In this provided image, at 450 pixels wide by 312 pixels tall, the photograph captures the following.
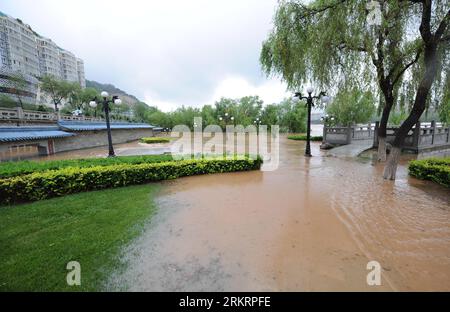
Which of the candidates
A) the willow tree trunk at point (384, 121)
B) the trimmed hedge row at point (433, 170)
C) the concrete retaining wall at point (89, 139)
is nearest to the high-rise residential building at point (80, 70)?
the concrete retaining wall at point (89, 139)

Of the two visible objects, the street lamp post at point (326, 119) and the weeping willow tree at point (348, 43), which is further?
the street lamp post at point (326, 119)

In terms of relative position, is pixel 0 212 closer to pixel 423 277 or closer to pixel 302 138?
pixel 423 277

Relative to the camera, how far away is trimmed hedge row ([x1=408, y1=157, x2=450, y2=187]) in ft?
18.9

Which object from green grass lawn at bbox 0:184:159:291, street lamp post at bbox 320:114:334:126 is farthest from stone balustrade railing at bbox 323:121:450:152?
green grass lawn at bbox 0:184:159:291

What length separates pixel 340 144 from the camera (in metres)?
14.6

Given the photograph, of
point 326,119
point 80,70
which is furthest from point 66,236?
point 80,70

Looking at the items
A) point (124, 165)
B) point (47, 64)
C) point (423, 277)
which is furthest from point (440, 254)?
point (47, 64)

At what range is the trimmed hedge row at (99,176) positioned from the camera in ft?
16.6

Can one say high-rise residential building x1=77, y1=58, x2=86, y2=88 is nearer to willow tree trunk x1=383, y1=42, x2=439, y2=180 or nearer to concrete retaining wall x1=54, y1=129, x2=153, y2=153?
concrete retaining wall x1=54, y1=129, x2=153, y2=153

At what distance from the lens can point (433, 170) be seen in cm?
614

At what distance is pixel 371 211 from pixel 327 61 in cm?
540

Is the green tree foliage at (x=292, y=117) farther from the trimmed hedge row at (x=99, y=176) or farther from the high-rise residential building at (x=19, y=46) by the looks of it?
the high-rise residential building at (x=19, y=46)

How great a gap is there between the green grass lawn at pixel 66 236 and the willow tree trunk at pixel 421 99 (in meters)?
7.46

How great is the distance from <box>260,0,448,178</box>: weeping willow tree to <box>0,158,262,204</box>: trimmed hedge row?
Answer: 417cm
